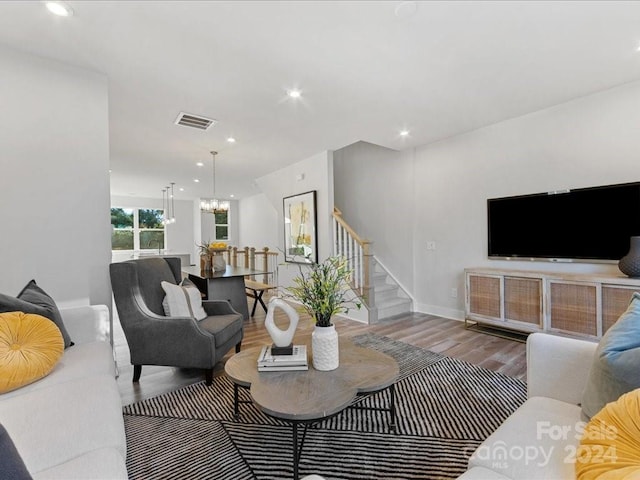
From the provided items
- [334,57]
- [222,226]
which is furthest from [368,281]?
[222,226]

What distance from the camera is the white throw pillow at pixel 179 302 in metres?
2.63

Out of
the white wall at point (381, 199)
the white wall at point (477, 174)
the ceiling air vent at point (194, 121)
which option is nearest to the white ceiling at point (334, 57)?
the ceiling air vent at point (194, 121)

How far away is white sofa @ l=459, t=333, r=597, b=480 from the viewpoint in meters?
0.94

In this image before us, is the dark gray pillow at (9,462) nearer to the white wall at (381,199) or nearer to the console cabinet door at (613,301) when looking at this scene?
the console cabinet door at (613,301)

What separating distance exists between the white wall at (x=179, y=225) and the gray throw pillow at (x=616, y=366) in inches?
409

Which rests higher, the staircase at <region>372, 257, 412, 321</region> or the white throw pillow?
the white throw pillow

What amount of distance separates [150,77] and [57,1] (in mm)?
855

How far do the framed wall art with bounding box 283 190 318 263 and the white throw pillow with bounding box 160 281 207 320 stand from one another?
2441mm

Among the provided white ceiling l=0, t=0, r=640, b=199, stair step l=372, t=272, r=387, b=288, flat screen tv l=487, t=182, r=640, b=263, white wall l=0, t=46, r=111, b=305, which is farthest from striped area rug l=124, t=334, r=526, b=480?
stair step l=372, t=272, r=387, b=288

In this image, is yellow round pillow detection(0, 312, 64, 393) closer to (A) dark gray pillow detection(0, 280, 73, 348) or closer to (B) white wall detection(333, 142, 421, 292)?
(A) dark gray pillow detection(0, 280, 73, 348)

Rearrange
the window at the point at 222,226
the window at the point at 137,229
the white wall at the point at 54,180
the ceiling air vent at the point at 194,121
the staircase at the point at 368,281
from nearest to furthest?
the white wall at the point at 54,180, the ceiling air vent at the point at 194,121, the staircase at the point at 368,281, the window at the point at 137,229, the window at the point at 222,226

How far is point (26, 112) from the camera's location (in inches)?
90.8

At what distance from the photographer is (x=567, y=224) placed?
10.8 feet

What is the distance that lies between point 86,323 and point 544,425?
8.82 feet
